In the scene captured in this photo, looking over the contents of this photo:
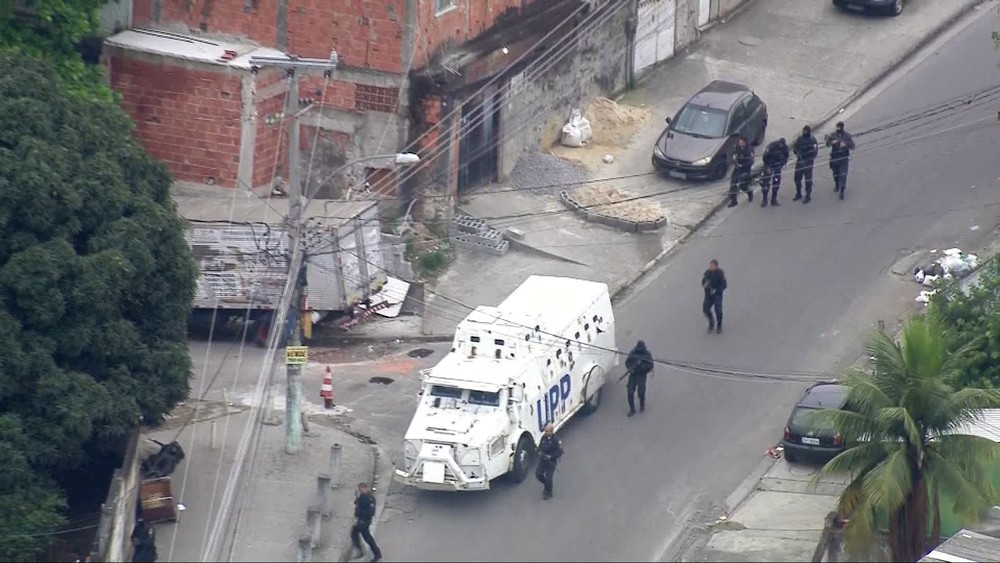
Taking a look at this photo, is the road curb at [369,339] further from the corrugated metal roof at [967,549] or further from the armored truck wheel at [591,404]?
the corrugated metal roof at [967,549]

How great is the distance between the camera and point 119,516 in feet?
96.3

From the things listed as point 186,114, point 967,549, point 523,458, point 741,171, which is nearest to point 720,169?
point 741,171

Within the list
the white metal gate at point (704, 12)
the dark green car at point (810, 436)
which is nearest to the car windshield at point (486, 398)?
the dark green car at point (810, 436)

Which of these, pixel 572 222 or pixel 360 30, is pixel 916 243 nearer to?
pixel 572 222

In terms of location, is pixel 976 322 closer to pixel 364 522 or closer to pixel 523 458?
pixel 523 458

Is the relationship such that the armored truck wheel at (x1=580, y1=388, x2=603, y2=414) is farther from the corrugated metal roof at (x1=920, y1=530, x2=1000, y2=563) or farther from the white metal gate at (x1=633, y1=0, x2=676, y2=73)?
the white metal gate at (x1=633, y1=0, x2=676, y2=73)

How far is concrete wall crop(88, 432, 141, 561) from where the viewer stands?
94.9 ft

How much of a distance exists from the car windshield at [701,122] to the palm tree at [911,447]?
12445 millimetres

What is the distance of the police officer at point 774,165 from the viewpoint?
3919 cm

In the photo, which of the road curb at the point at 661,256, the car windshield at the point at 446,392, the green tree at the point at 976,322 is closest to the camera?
the car windshield at the point at 446,392

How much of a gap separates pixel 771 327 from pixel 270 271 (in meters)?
8.64

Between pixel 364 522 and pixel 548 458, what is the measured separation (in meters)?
3.03

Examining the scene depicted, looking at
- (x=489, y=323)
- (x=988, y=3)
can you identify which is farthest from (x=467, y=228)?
(x=988, y=3)

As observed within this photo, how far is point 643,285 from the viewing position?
37.4 meters
